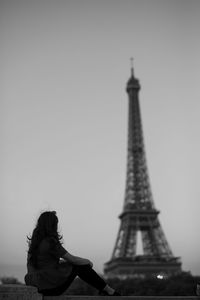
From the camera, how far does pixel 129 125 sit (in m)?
69.9

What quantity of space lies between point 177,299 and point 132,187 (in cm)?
6122

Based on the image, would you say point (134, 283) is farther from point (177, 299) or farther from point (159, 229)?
point (177, 299)

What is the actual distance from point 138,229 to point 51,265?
56113 millimetres

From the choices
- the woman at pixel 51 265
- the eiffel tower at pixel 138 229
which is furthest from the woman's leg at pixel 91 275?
the eiffel tower at pixel 138 229

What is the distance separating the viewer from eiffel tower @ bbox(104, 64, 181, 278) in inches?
2335

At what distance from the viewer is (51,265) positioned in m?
6.54

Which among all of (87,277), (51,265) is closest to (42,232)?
(51,265)

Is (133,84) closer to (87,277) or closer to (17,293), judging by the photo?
(87,277)

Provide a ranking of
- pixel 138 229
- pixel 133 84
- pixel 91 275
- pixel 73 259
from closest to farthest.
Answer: pixel 73 259
pixel 91 275
pixel 138 229
pixel 133 84

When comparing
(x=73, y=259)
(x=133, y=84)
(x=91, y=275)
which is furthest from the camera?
→ (x=133, y=84)

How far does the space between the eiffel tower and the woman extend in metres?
52.4

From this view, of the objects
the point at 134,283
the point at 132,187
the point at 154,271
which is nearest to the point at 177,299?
the point at 134,283

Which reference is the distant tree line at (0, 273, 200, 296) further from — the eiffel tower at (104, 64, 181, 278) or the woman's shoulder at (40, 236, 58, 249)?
the woman's shoulder at (40, 236, 58, 249)

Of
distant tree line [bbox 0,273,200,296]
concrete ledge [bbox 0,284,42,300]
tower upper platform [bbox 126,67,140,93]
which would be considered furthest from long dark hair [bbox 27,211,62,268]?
tower upper platform [bbox 126,67,140,93]
